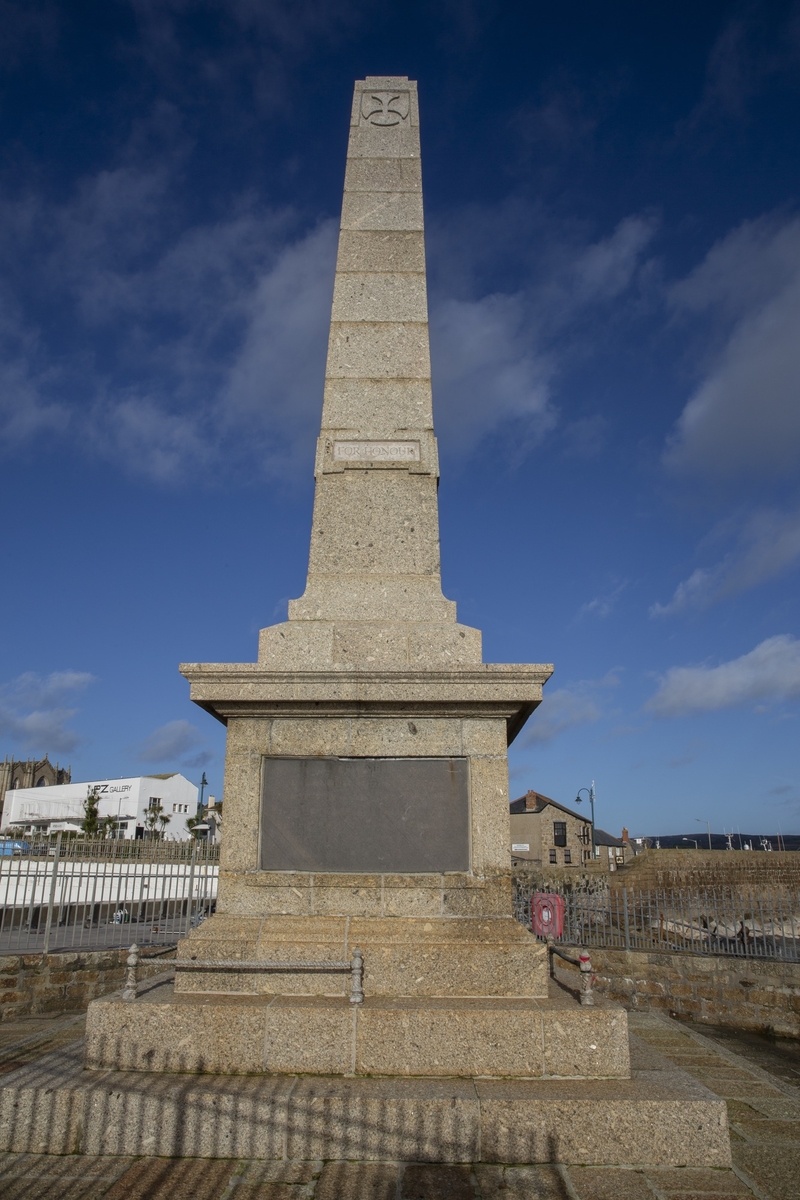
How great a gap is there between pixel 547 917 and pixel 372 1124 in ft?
32.7

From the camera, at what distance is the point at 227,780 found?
18.4 feet

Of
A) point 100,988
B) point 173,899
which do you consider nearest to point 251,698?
point 100,988

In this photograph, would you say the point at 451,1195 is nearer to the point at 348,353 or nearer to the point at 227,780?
the point at 227,780

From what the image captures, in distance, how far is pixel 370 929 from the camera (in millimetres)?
5199

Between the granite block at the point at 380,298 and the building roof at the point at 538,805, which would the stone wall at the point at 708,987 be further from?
the building roof at the point at 538,805

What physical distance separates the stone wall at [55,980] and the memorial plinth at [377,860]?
6.53 meters

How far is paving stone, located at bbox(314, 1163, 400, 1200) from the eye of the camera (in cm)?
369

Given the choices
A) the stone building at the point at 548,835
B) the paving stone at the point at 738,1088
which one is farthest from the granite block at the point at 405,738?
the stone building at the point at 548,835

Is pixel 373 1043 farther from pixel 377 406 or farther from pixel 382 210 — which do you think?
pixel 382 210

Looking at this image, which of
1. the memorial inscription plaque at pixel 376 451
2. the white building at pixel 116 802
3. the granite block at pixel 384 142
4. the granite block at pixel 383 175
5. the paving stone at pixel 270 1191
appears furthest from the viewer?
the white building at pixel 116 802

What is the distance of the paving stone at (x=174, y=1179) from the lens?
372 centimetres

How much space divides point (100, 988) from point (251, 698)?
25.2 feet

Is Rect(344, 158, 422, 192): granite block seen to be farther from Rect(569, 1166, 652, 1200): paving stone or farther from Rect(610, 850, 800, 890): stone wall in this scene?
Rect(610, 850, 800, 890): stone wall

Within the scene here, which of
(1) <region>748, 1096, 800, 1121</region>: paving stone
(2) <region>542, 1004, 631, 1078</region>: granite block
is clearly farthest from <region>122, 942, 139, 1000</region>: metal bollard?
(1) <region>748, 1096, 800, 1121</region>: paving stone
